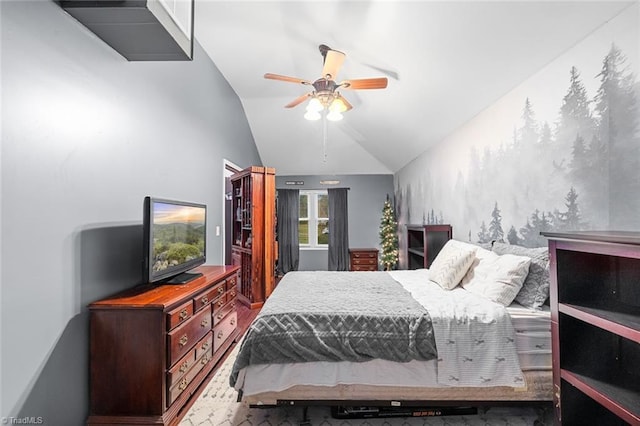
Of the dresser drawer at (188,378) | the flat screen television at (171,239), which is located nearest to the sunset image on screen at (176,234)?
the flat screen television at (171,239)

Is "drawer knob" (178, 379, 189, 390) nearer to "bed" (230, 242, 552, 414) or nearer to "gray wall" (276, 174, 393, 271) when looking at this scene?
"bed" (230, 242, 552, 414)

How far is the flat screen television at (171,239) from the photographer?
1.88 meters

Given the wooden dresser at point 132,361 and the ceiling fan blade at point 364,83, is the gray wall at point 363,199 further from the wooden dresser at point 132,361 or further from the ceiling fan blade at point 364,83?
the wooden dresser at point 132,361

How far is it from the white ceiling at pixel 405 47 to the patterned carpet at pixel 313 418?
2.44 meters

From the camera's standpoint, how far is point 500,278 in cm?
204

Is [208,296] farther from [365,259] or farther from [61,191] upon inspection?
[365,259]

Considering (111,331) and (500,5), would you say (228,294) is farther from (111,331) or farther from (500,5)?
(500,5)

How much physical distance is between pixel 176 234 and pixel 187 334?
739 millimetres

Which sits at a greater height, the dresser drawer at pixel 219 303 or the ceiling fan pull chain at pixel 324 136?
the ceiling fan pull chain at pixel 324 136

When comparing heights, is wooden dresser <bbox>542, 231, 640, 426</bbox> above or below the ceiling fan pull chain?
below

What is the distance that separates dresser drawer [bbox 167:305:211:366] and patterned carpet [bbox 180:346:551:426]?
425 mm

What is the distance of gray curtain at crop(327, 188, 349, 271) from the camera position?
6645 mm

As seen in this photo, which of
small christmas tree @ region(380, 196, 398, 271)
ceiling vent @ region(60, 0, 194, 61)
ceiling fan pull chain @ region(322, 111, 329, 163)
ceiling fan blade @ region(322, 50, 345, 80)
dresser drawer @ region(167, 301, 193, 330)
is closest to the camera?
ceiling vent @ region(60, 0, 194, 61)

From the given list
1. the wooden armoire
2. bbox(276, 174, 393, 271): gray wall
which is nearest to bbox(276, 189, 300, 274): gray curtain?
bbox(276, 174, 393, 271): gray wall
